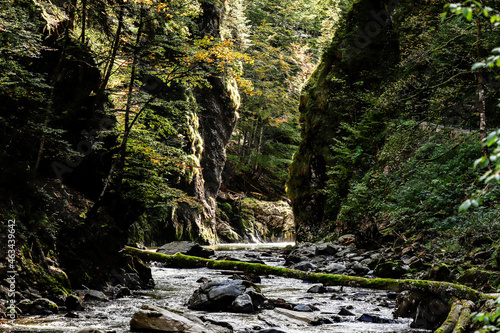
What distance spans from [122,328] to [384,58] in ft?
53.8

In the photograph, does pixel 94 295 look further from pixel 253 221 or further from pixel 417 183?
pixel 253 221

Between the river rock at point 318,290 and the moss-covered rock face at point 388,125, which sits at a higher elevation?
the moss-covered rock face at point 388,125

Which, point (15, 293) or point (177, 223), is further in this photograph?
point (177, 223)

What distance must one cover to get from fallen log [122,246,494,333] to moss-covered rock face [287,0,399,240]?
27.4 feet

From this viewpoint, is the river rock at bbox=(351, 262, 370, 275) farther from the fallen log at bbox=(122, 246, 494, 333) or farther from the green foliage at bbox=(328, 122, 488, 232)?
the green foliage at bbox=(328, 122, 488, 232)

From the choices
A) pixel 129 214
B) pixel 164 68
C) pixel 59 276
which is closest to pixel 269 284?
pixel 129 214

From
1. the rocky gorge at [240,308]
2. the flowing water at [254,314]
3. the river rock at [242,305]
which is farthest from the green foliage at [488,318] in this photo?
the river rock at [242,305]

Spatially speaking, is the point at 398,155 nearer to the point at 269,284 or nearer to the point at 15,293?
the point at 269,284

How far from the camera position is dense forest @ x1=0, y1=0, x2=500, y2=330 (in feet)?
19.4

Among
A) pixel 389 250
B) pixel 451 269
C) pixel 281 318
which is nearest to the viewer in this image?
pixel 281 318

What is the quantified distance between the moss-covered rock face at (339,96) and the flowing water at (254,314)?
8769mm

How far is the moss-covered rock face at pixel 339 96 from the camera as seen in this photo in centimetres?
1662

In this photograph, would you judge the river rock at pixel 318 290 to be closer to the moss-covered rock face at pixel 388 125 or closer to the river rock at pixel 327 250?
the moss-covered rock face at pixel 388 125

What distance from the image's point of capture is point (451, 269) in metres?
6.39
